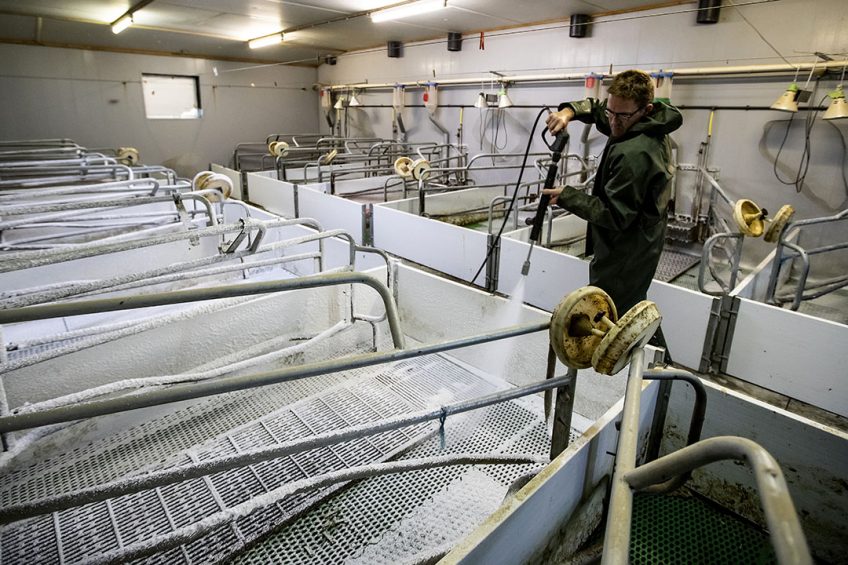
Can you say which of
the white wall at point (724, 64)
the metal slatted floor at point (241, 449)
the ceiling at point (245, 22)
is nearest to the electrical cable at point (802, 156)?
the white wall at point (724, 64)

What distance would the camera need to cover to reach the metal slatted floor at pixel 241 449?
5.41 ft

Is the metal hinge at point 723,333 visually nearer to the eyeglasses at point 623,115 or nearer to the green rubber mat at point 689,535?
the eyeglasses at point 623,115

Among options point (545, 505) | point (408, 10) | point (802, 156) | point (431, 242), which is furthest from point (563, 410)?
point (408, 10)

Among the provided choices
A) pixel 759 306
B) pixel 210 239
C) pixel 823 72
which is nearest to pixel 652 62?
pixel 823 72

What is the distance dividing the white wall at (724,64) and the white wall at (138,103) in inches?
210

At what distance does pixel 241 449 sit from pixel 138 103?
986cm

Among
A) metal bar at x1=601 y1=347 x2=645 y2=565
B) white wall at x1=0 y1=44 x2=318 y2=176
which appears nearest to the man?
metal bar at x1=601 y1=347 x2=645 y2=565

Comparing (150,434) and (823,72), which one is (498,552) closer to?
(150,434)

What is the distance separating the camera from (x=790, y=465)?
1634mm

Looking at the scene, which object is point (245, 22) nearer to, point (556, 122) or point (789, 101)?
point (556, 122)

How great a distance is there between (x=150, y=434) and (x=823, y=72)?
633cm

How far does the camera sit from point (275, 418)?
91.6 inches

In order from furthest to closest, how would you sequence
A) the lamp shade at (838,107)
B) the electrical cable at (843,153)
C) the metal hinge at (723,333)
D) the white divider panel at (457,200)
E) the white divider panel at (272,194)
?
the white divider panel at (272,194)
the white divider panel at (457,200)
the electrical cable at (843,153)
the lamp shade at (838,107)
the metal hinge at (723,333)

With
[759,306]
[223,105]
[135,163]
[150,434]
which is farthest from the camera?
[223,105]
